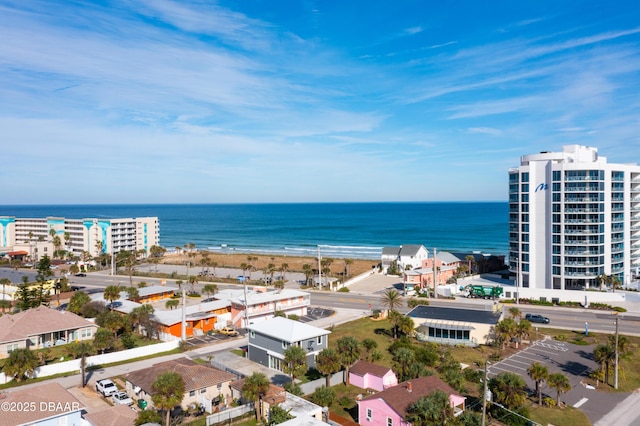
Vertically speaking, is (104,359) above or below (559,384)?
below

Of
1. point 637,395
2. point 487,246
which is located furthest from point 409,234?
point 637,395

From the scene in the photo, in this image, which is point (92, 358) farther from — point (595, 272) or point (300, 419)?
point (595, 272)

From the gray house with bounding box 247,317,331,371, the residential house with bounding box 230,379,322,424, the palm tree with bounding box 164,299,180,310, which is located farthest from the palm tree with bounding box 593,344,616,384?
the palm tree with bounding box 164,299,180,310

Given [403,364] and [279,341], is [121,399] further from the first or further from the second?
[403,364]

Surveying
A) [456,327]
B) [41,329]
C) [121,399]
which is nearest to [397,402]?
[121,399]

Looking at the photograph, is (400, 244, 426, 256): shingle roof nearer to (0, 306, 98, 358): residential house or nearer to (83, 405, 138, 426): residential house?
(0, 306, 98, 358): residential house

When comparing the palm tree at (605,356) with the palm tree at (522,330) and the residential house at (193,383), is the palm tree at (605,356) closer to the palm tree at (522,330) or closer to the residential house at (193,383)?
the palm tree at (522,330)
